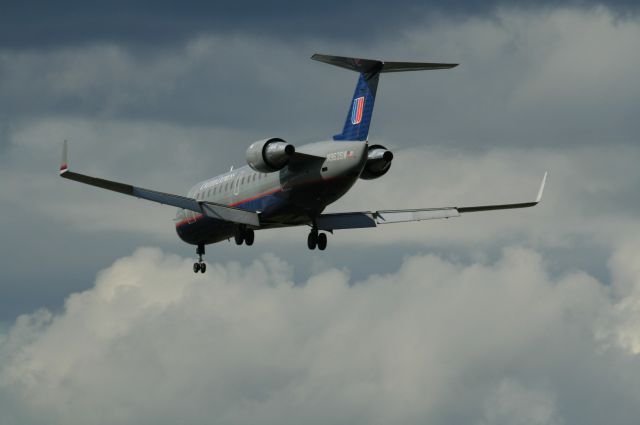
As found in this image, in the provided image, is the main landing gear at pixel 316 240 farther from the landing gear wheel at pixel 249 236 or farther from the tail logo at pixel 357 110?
the tail logo at pixel 357 110

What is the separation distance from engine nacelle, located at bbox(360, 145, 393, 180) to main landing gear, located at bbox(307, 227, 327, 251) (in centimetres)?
471

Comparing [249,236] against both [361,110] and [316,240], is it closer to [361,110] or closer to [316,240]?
[316,240]

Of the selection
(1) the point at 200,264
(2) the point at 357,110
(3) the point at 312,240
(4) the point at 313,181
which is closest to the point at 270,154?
(4) the point at 313,181

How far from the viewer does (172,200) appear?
67750 mm

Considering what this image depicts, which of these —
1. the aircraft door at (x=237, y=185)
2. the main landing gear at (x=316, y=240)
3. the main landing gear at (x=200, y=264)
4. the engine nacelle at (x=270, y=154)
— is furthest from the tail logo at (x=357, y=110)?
the main landing gear at (x=200, y=264)

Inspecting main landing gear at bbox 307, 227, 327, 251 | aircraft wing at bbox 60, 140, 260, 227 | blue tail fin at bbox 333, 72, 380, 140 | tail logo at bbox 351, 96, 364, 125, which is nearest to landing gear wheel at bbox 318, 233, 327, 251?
main landing gear at bbox 307, 227, 327, 251

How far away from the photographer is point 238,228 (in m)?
72.8

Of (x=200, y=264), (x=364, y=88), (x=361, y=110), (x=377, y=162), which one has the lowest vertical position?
(x=200, y=264)

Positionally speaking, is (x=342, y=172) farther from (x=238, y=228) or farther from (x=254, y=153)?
(x=238, y=228)

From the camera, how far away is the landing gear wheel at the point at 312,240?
70188 millimetres

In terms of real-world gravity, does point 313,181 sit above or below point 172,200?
above

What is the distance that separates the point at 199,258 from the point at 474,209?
1714 cm

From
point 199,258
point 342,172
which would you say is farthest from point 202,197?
point 342,172

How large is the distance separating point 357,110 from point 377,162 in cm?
263
